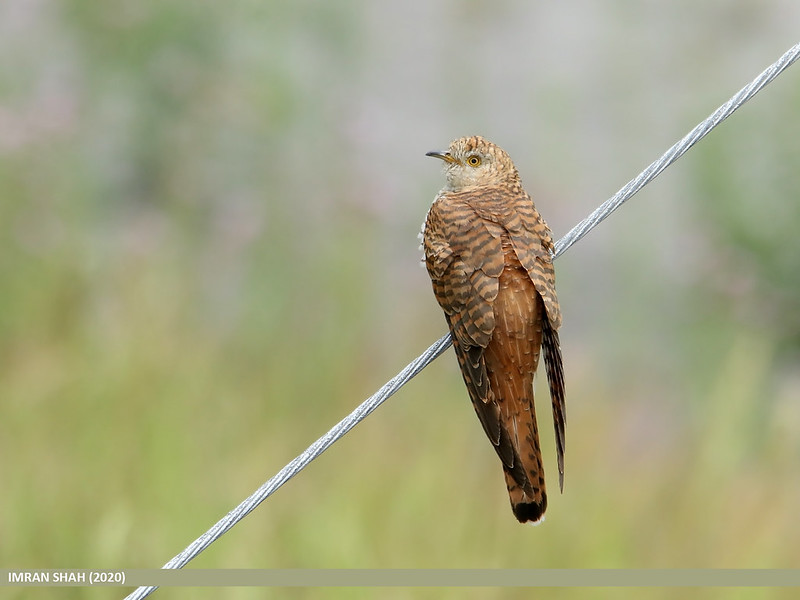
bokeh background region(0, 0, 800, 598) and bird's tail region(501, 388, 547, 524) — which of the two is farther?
bokeh background region(0, 0, 800, 598)

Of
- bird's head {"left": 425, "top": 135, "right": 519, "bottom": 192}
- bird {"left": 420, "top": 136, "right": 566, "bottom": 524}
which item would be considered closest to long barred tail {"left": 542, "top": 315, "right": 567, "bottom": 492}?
bird {"left": 420, "top": 136, "right": 566, "bottom": 524}

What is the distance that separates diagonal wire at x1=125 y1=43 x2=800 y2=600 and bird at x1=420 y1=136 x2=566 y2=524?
0.34 meters

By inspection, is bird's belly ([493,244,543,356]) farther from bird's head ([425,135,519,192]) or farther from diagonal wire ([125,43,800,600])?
bird's head ([425,135,519,192])

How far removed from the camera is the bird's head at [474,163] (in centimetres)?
364

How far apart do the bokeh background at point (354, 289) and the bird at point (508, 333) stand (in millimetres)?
1472

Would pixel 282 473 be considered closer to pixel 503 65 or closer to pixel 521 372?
pixel 521 372

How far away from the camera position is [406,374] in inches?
93.0

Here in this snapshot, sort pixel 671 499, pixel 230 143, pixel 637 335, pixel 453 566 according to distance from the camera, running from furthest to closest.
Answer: pixel 230 143
pixel 637 335
pixel 671 499
pixel 453 566

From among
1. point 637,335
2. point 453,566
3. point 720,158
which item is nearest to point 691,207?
point 720,158

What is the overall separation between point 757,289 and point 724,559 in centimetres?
356

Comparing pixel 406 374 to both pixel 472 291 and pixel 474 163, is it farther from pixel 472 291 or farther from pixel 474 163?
pixel 474 163

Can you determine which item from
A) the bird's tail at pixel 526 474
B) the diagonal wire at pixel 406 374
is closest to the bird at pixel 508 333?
the bird's tail at pixel 526 474

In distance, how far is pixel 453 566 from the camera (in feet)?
14.5

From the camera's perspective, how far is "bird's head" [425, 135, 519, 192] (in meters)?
3.64
